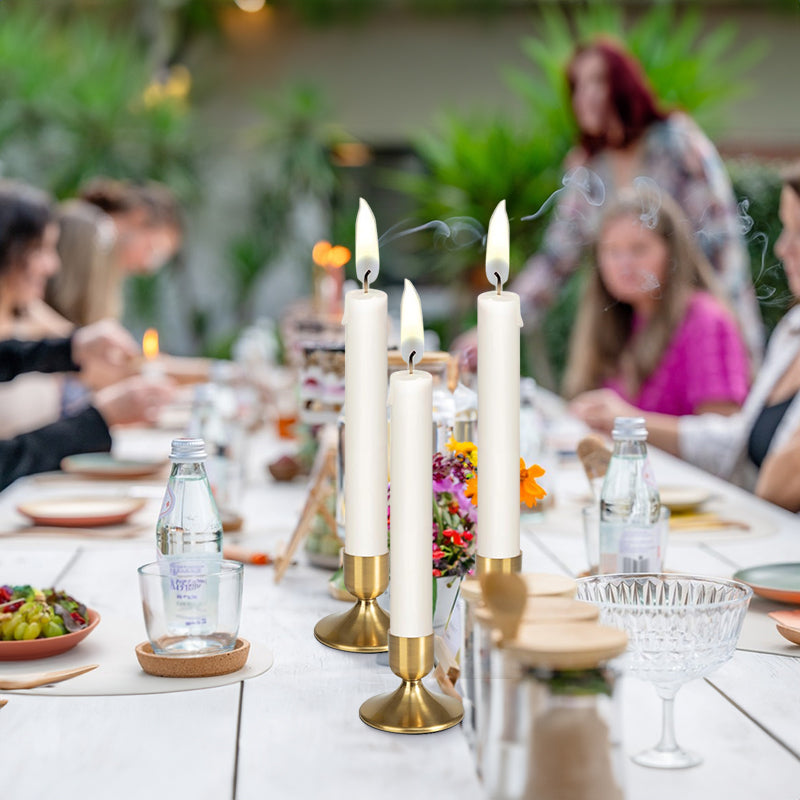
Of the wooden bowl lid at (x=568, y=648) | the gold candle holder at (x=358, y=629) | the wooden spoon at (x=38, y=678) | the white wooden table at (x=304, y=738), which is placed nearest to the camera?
the wooden bowl lid at (x=568, y=648)

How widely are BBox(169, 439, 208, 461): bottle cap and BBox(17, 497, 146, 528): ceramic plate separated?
62cm

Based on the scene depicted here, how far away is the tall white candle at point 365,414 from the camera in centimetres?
77

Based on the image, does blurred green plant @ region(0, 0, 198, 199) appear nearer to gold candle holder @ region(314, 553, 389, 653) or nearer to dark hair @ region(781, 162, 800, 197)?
dark hair @ region(781, 162, 800, 197)

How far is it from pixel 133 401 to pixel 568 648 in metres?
1.80

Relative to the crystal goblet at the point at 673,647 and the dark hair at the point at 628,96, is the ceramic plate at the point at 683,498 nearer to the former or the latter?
the crystal goblet at the point at 673,647

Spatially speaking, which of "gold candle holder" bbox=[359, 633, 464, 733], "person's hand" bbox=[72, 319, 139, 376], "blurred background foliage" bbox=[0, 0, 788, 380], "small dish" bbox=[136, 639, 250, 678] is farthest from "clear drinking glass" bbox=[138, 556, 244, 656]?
"blurred background foliage" bbox=[0, 0, 788, 380]

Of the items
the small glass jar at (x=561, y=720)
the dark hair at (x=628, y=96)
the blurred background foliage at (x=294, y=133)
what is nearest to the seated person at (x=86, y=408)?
the small glass jar at (x=561, y=720)

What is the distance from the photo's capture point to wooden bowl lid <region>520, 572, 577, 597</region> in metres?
0.73

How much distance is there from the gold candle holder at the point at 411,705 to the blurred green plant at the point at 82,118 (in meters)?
6.91

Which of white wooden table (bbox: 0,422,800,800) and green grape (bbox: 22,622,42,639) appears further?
green grape (bbox: 22,622,42,639)

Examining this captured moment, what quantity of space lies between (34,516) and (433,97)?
7.10 m

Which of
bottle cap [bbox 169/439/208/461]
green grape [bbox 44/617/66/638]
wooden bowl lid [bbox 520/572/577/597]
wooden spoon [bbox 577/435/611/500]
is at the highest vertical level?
bottle cap [bbox 169/439/208/461]

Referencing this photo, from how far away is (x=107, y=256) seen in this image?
3.64m

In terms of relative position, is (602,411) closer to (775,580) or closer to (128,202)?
(775,580)
